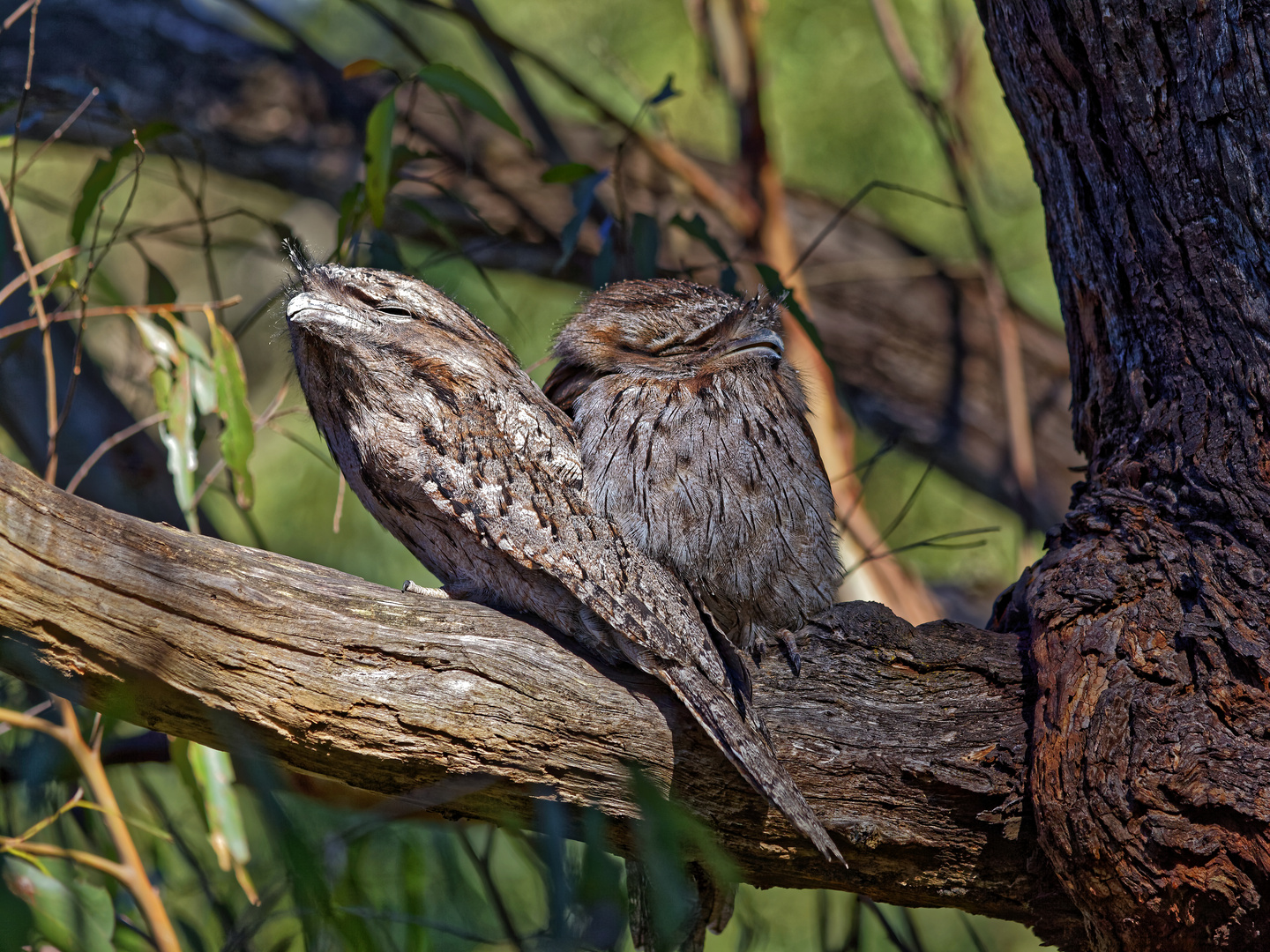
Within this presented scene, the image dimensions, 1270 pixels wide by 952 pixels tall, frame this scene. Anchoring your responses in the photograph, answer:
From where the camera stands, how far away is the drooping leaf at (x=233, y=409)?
2.62 metres

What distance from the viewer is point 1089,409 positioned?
2.38 metres

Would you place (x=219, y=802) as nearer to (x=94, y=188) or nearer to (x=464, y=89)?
(x=94, y=188)

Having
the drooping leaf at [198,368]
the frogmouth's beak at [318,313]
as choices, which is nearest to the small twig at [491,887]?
the frogmouth's beak at [318,313]

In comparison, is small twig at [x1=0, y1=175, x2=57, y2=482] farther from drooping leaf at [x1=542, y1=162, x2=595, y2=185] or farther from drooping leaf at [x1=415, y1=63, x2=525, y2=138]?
drooping leaf at [x1=542, y1=162, x2=595, y2=185]

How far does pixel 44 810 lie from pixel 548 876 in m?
1.51

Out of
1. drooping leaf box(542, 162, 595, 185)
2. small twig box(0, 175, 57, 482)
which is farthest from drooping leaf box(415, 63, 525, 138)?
small twig box(0, 175, 57, 482)

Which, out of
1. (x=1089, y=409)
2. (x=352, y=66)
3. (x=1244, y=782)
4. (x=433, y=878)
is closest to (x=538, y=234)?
(x=352, y=66)

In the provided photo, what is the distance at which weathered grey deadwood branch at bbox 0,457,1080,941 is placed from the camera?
1642 millimetres

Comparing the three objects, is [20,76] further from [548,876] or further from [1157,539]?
[1157,539]

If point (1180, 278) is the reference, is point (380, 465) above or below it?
below

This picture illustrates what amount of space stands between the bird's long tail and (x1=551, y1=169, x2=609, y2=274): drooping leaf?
1340 mm

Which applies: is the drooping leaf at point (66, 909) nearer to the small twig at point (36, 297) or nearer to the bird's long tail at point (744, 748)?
the small twig at point (36, 297)

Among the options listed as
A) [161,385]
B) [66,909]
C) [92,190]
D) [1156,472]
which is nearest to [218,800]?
[66,909]

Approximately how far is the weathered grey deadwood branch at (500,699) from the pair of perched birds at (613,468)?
103 mm
